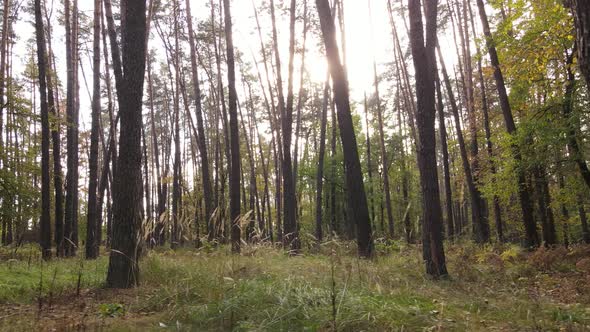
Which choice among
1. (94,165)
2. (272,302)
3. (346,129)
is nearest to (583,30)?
(272,302)

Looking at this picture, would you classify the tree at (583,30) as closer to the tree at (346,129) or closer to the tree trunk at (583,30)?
the tree trunk at (583,30)

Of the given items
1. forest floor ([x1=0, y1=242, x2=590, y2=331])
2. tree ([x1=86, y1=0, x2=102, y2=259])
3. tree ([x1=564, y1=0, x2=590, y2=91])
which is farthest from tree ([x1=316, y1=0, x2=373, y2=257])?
tree ([x1=86, y1=0, x2=102, y2=259])

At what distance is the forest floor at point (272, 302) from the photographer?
327 cm

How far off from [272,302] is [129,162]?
9.34 ft

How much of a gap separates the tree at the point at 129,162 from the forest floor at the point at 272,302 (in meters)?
0.32

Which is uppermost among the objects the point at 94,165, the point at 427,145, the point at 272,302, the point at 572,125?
the point at 94,165

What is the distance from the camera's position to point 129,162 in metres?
5.29

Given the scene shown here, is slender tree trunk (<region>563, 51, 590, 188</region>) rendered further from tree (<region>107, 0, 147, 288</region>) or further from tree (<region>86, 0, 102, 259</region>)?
tree (<region>86, 0, 102, 259</region>)

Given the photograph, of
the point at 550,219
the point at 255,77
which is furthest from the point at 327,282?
the point at 255,77

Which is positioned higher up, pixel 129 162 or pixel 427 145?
pixel 427 145

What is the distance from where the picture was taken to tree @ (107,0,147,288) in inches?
200

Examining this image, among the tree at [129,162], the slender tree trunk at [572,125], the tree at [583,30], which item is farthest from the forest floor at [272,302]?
the slender tree trunk at [572,125]

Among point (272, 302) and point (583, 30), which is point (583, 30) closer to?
point (583, 30)

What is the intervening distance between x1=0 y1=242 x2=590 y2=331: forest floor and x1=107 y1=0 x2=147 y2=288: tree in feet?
1.05
